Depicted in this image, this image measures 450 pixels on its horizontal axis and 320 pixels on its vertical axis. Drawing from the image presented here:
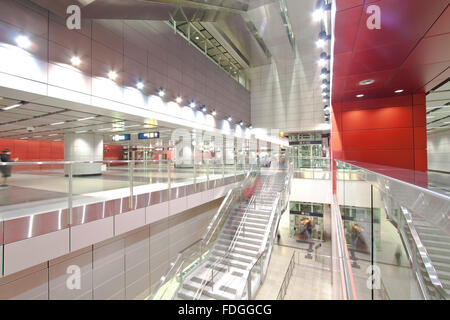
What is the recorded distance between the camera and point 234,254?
6.24 meters

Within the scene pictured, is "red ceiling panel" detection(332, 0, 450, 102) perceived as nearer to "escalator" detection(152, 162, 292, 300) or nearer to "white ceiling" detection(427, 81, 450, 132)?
"white ceiling" detection(427, 81, 450, 132)

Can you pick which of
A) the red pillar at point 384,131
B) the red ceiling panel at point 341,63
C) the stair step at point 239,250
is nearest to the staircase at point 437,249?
the red ceiling panel at point 341,63

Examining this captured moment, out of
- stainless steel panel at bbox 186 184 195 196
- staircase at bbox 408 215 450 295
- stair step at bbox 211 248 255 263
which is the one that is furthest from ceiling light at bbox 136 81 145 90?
staircase at bbox 408 215 450 295

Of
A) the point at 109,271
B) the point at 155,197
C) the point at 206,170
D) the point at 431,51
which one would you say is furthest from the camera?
the point at 206,170

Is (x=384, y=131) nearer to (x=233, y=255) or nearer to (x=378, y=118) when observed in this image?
(x=378, y=118)

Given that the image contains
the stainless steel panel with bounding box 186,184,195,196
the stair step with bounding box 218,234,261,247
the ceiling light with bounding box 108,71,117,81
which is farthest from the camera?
the ceiling light with bounding box 108,71,117,81

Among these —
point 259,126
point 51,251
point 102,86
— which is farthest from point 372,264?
point 259,126

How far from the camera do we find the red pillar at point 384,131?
5488mm

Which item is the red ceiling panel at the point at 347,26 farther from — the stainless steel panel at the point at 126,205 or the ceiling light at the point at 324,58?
the stainless steel panel at the point at 126,205

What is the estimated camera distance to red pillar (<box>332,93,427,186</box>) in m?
5.49

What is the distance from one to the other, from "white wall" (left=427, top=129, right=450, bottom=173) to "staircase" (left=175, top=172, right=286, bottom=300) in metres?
6.56

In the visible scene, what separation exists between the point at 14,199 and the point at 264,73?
19186mm

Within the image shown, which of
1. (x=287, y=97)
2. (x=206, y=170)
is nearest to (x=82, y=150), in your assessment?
(x=206, y=170)

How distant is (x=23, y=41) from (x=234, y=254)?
8.23 m
